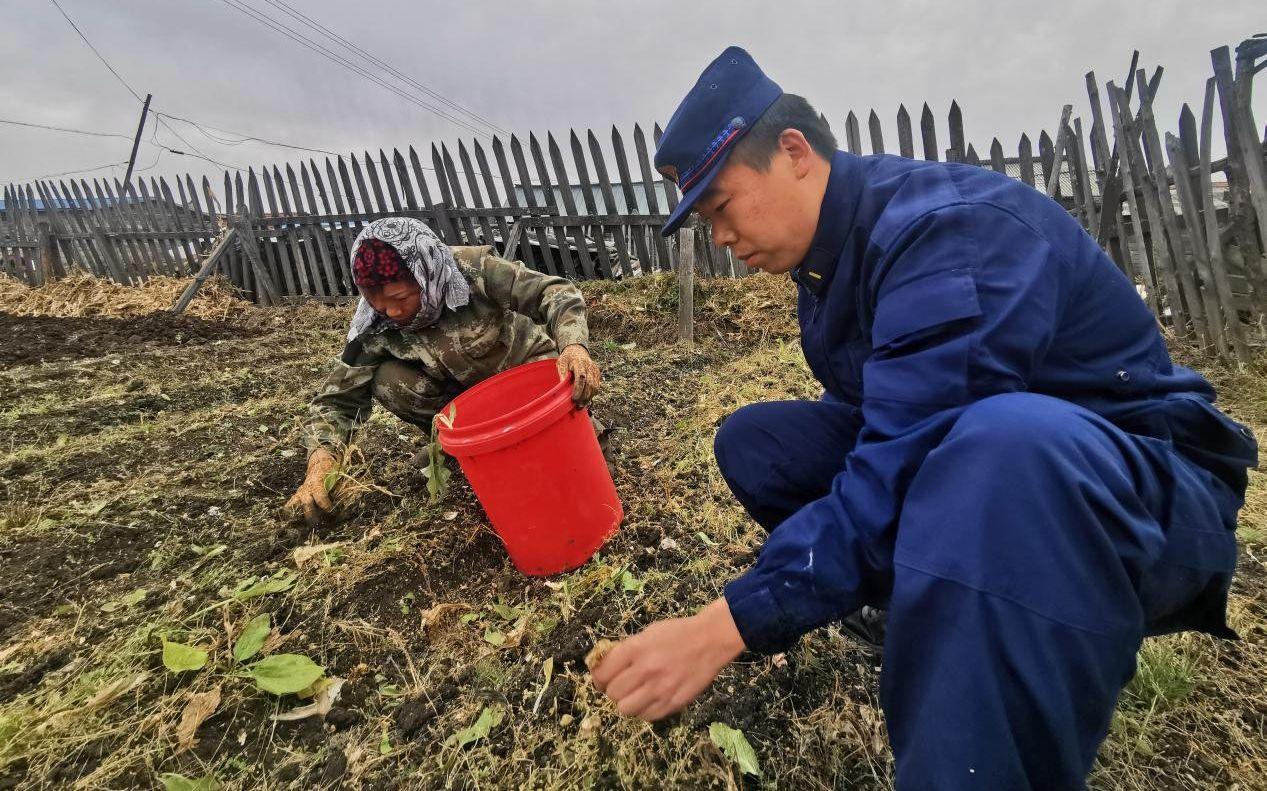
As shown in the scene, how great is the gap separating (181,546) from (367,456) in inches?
36.4

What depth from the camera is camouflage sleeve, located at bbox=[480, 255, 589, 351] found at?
92.4 inches

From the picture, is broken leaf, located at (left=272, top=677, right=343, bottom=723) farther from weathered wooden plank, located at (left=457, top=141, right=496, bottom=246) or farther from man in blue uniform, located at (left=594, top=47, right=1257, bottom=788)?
weathered wooden plank, located at (left=457, top=141, right=496, bottom=246)

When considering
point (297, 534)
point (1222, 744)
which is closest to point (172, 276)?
point (297, 534)

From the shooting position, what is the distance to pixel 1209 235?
3.20 metres

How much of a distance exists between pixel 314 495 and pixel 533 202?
5391 mm

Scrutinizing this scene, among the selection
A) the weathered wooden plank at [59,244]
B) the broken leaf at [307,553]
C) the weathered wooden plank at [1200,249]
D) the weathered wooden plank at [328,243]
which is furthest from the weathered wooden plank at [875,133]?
the weathered wooden plank at [59,244]

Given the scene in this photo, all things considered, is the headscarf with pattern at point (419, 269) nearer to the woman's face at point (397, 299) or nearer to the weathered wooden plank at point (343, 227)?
the woman's face at point (397, 299)

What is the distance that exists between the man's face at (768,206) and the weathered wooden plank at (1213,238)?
3449mm

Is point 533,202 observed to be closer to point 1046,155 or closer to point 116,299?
point 1046,155

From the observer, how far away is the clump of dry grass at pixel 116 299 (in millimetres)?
8477

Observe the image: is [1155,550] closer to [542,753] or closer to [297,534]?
[542,753]

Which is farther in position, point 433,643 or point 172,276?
point 172,276

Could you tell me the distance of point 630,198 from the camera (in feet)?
20.8

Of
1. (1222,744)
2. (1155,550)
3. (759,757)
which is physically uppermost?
(1155,550)
